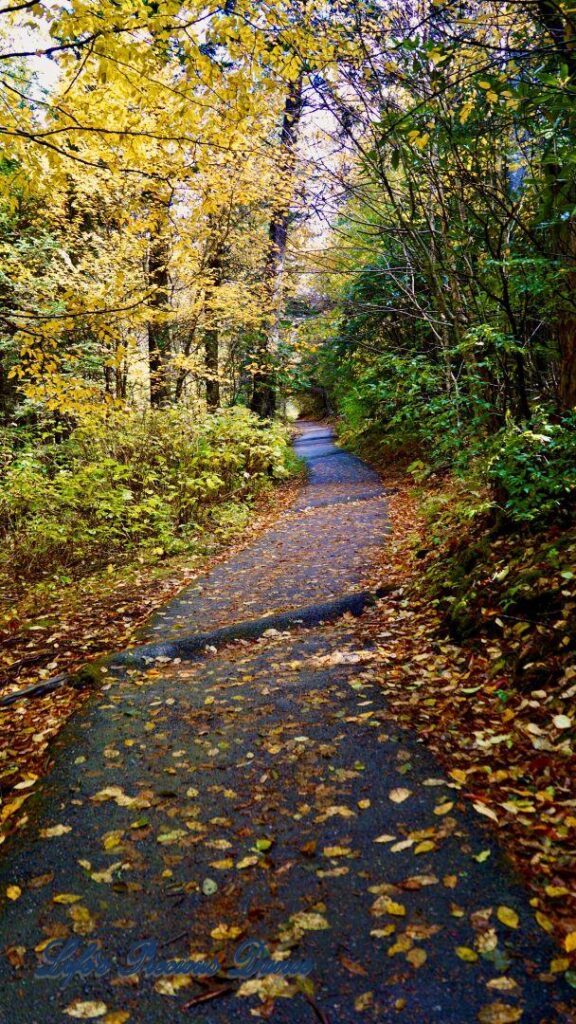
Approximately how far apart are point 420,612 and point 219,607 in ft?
7.70

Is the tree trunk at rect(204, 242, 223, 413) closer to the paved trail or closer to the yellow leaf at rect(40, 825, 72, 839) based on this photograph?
the paved trail

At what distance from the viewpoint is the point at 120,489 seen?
9164 mm

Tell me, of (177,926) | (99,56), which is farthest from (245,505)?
(177,926)

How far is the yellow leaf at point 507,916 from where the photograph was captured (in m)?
2.15

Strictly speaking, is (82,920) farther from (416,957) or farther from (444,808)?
(444,808)

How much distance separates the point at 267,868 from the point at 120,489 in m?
7.33

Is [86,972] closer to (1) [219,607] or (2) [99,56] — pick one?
(1) [219,607]

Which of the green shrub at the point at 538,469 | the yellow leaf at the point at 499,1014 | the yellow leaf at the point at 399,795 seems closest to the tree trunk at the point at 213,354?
the green shrub at the point at 538,469

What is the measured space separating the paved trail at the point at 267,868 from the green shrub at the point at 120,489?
4.62 meters

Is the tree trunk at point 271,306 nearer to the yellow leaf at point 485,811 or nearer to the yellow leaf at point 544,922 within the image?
the yellow leaf at point 485,811

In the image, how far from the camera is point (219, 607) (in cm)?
649

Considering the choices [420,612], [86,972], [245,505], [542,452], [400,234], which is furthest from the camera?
[245,505]

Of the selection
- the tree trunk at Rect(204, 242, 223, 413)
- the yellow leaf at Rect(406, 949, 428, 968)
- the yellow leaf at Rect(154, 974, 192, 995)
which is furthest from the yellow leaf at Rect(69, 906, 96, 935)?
the tree trunk at Rect(204, 242, 223, 413)

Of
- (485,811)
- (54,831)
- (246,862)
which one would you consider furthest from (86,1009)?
(485,811)
